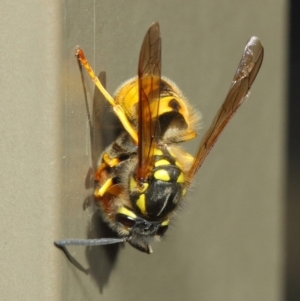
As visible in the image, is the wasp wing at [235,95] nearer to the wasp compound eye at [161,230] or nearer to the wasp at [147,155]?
the wasp at [147,155]

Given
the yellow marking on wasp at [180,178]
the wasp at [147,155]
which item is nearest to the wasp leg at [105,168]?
the wasp at [147,155]

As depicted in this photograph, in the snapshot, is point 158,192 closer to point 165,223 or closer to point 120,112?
point 165,223

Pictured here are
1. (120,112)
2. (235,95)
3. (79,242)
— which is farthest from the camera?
(235,95)

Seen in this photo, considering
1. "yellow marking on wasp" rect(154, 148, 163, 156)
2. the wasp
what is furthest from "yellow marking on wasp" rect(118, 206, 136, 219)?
"yellow marking on wasp" rect(154, 148, 163, 156)

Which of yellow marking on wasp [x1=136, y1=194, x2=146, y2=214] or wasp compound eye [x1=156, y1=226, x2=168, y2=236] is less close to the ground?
yellow marking on wasp [x1=136, y1=194, x2=146, y2=214]

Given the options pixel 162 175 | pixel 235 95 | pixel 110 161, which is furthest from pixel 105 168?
pixel 235 95

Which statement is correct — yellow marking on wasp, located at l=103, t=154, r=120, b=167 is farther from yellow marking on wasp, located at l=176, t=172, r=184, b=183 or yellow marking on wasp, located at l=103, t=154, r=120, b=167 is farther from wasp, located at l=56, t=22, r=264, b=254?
yellow marking on wasp, located at l=176, t=172, r=184, b=183

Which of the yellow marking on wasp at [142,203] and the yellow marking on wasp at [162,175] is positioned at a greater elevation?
the yellow marking on wasp at [162,175]
